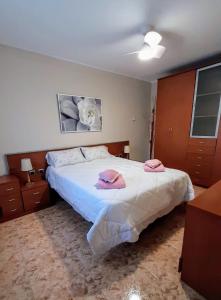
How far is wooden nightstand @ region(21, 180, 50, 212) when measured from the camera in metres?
2.32

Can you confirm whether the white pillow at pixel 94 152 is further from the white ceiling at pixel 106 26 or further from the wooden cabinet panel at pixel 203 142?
the wooden cabinet panel at pixel 203 142

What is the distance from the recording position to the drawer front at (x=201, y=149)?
2976 millimetres

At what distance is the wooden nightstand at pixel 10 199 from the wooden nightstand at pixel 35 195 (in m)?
0.08

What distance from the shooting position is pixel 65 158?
8.89ft

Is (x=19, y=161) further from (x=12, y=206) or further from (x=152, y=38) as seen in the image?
(x=152, y=38)

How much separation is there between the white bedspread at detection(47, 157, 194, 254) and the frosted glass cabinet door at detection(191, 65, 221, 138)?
1450mm

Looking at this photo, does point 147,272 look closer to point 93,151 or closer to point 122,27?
point 93,151

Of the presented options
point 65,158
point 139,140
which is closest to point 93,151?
point 65,158

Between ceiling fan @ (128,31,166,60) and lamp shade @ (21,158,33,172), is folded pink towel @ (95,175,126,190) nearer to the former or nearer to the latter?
lamp shade @ (21,158,33,172)

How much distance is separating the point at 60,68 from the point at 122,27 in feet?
4.52

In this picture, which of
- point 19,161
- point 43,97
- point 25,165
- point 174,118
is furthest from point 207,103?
point 19,161

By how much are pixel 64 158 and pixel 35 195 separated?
2.40 ft

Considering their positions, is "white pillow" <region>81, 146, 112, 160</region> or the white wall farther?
"white pillow" <region>81, 146, 112, 160</region>

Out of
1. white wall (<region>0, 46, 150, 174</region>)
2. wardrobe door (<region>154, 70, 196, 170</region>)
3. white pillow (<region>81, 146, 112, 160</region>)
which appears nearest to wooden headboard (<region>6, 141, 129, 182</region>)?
white wall (<region>0, 46, 150, 174</region>)
